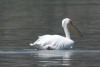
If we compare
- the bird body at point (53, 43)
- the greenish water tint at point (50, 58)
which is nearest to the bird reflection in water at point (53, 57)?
the greenish water tint at point (50, 58)

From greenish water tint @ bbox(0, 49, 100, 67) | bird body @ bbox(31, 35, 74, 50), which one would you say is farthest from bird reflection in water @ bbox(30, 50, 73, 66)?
bird body @ bbox(31, 35, 74, 50)

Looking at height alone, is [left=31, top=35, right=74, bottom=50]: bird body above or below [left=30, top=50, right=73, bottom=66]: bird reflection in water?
above

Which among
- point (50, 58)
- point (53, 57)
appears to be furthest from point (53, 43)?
point (50, 58)

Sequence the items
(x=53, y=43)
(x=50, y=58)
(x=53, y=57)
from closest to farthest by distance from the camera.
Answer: (x=50, y=58), (x=53, y=57), (x=53, y=43)

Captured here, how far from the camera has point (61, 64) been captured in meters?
10.3

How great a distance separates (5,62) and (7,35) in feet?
20.3

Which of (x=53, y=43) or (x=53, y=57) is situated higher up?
(x=53, y=43)

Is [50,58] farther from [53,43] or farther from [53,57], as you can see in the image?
[53,43]

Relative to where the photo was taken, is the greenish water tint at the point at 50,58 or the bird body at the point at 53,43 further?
the bird body at the point at 53,43

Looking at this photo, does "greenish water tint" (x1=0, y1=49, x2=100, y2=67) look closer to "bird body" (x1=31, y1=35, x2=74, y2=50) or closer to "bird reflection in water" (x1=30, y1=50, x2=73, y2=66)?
"bird reflection in water" (x1=30, y1=50, x2=73, y2=66)

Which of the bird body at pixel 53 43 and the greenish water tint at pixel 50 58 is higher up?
the bird body at pixel 53 43

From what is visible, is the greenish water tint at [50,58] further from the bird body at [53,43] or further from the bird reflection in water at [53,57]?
the bird body at [53,43]

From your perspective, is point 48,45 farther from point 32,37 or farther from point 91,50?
point 32,37

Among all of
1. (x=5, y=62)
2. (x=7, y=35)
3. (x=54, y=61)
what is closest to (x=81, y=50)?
(x=54, y=61)
